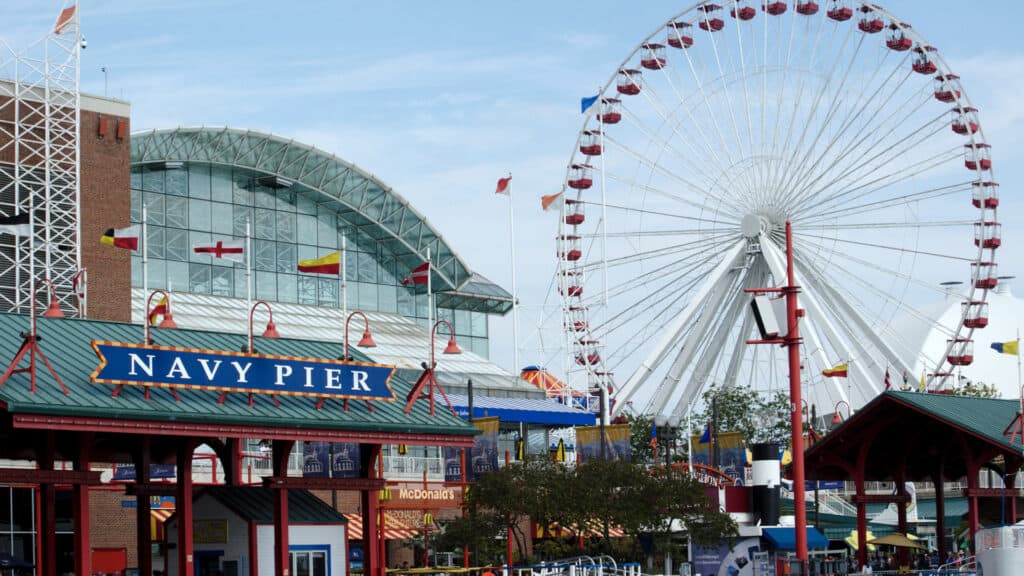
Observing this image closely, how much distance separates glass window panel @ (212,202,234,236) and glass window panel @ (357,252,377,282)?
10711 millimetres

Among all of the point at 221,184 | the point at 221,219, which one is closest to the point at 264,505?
the point at 221,219

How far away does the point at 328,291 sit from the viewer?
318ft

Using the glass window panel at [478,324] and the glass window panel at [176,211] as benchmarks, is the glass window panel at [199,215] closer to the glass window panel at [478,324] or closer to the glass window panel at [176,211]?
the glass window panel at [176,211]

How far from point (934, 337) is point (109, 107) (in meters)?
85.7

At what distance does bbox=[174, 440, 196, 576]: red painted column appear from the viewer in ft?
120

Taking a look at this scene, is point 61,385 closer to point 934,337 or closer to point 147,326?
point 147,326

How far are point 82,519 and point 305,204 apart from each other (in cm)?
6192

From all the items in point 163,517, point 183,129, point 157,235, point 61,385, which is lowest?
point 163,517

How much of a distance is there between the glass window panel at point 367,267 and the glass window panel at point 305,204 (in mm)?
4851

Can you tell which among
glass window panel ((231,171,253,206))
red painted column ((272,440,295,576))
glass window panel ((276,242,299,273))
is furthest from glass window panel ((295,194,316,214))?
red painted column ((272,440,295,576))

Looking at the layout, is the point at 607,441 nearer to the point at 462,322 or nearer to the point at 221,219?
the point at 221,219

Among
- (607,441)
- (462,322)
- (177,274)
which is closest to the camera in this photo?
(607,441)

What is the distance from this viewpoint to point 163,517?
63312 millimetres

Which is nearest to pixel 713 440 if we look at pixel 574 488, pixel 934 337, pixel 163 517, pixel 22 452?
pixel 574 488
